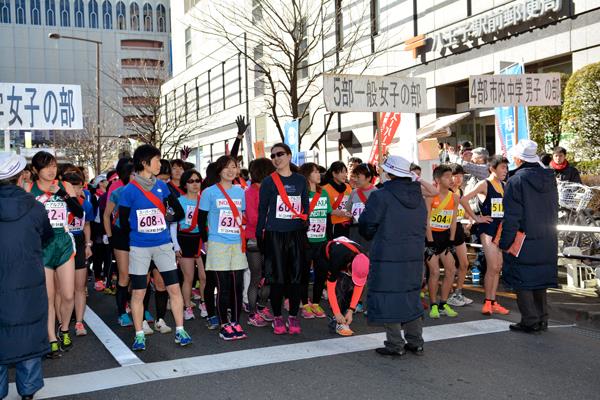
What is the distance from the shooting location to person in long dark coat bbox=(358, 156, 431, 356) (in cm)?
567

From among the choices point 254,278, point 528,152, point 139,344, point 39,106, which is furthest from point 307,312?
point 39,106

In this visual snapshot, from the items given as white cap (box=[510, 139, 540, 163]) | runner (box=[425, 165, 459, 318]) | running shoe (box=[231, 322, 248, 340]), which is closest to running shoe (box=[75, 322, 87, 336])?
running shoe (box=[231, 322, 248, 340])

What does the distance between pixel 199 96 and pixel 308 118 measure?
16089mm

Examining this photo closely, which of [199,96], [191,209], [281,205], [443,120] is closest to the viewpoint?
[281,205]

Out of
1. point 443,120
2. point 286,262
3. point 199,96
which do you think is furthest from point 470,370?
point 199,96

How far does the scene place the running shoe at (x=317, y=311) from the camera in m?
7.59

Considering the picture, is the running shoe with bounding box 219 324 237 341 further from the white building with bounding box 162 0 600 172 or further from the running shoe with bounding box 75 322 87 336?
the white building with bounding box 162 0 600 172

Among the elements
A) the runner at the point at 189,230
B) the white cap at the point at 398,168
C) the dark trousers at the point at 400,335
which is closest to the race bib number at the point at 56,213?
the runner at the point at 189,230

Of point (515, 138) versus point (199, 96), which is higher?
point (199, 96)

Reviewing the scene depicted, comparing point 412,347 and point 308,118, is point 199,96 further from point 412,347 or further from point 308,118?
point 412,347

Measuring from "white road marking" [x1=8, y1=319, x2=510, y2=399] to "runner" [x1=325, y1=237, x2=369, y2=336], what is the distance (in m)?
0.34

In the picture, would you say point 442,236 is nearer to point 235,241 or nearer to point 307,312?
point 307,312

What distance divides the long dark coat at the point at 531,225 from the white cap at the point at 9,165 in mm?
4475

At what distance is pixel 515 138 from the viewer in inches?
419
